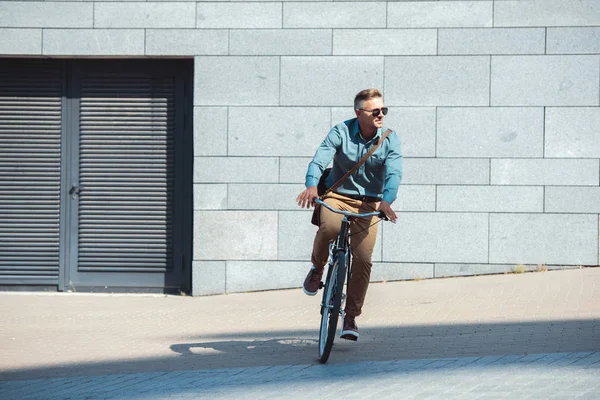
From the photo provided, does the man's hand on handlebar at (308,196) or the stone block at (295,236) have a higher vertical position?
the man's hand on handlebar at (308,196)

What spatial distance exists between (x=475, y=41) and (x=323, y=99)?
1861 mm

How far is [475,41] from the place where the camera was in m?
10.8

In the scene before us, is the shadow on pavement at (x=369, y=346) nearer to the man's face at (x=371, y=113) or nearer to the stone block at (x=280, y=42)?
the man's face at (x=371, y=113)

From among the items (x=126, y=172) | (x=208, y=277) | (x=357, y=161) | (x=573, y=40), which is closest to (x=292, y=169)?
(x=208, y=277)

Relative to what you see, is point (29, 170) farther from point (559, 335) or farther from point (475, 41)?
point (559, 335)

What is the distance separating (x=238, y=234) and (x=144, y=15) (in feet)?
9.15

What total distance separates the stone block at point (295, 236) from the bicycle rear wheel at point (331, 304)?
421cm

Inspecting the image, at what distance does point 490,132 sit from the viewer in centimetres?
1081

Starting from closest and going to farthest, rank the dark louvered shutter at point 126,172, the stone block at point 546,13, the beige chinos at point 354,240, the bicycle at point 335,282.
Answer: the bicycle at point 335,282
the beige chinos at point 354,240
the stone block at point 546,13
the dark louvered shutter at point 126,172

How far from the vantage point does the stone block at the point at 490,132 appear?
35.3ft

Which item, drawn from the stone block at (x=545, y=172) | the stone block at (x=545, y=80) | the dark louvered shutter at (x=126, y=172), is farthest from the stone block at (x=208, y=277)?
the stone block at (x=545, y=80)

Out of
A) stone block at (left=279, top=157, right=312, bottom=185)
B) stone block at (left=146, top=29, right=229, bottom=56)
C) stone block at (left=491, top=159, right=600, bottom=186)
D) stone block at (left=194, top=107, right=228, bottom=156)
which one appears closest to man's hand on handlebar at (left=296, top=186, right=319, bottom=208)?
stone block at (left=279, top=157, right=312, bottom=185)

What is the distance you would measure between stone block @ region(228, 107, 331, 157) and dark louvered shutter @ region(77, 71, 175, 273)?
3.03 feet

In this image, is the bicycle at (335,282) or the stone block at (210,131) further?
the stone block at (210,131)
